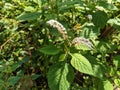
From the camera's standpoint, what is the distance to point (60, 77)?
1.64 meters

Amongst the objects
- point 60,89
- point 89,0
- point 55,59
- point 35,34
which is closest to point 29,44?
point 35,34

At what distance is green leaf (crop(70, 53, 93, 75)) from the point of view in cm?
162

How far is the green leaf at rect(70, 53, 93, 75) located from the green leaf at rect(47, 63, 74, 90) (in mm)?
57

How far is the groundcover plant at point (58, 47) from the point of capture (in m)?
1.67

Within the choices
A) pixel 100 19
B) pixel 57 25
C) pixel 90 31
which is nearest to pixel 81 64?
pixel 57 25

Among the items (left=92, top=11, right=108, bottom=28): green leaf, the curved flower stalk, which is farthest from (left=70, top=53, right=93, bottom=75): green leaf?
(left=92, top=11, right=108, bottom=28): green leaf

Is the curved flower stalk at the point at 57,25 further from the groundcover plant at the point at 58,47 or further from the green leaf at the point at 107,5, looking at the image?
the green leaf at the point at 107,5

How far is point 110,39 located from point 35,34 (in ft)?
1.94

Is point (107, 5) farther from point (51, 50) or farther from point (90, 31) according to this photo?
point (51, 50)

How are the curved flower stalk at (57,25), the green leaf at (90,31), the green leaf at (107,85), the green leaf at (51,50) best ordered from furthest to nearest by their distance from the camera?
the green leaf at (90,31)
the green leaf at (107,85)
the green leaf at (51,50)
the curved flower stalk at (57,25)

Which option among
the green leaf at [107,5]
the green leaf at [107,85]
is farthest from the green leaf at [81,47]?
the green leaf at [107,5]

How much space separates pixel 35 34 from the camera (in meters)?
2.49

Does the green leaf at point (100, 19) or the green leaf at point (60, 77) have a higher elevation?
the green leaf at point (100, 19)

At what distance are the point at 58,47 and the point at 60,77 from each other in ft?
0.71
